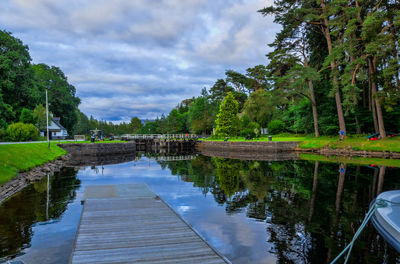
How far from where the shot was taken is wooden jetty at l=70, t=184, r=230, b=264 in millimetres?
4977

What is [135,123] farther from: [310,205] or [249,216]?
[249,216]

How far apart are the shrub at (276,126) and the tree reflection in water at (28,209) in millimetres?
43338

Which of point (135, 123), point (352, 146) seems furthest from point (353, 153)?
point (135, 123)

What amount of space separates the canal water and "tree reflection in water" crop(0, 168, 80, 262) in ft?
0.08

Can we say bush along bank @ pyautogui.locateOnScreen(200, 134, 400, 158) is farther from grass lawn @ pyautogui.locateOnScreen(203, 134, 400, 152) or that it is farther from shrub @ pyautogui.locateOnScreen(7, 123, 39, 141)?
shrub @ pyautogui.locateOnScreen(7, 123, 39, 141)

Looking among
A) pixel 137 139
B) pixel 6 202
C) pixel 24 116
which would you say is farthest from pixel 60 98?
pixel 6 202

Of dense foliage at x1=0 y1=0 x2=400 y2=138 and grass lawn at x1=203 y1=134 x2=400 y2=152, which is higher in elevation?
dense foliage at x1=0 y1=0 x2=400 y2=138

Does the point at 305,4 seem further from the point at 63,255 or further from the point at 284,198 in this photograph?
the point at 63,255

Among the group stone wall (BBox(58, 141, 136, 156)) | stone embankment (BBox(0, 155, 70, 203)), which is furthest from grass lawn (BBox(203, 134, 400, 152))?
stone embankment (BBox(0, 155, 70, 203))

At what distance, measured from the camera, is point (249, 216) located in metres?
9.08

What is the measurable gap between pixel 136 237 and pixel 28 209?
606 cm

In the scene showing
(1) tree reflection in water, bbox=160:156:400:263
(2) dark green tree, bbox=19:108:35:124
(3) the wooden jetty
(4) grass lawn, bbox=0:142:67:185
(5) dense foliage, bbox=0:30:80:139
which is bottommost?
(1) tree reflection in water, bbox=160:156:400:263

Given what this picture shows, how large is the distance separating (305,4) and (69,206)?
3617 cm

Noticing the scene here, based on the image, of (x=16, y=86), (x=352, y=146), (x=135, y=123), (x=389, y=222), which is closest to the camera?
(x=389, y=222)
